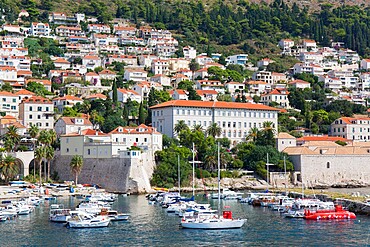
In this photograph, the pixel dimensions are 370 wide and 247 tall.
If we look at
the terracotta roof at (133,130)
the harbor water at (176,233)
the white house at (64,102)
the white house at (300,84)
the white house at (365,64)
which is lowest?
the harbor water at (176,233)

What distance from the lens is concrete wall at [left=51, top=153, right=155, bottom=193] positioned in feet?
219

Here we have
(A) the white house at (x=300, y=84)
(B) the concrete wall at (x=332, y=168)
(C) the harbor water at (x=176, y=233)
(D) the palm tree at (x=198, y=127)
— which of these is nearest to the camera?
(C) the harbor water at (x=176, y=233)

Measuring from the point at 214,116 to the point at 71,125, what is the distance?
18.1 m

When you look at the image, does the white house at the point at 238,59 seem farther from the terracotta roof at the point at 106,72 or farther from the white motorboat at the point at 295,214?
the white motorboat at the point at 295,214

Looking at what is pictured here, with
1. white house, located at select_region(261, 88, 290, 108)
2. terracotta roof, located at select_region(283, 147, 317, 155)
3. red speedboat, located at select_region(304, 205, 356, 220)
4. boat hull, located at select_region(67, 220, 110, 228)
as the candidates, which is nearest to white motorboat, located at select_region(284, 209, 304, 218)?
red speedboat, located at select_region(304, 205, 356, 220)

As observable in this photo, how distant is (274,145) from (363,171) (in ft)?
33.3

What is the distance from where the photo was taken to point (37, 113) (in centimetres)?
8631

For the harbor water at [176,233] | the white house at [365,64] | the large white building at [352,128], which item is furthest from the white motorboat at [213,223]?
the white house at [365,64]

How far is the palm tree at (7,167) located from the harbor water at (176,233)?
15787 mm

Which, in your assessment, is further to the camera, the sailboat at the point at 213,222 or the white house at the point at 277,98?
the white house at the point at 277,98

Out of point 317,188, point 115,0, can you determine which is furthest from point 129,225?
point 115,0

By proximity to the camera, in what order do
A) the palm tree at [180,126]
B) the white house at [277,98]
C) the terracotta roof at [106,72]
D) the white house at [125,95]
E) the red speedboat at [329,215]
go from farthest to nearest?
the terracotta roof at [106,72]
the white house at [277,98]
the white house at [125,95]
the palm tree at [180,126]
the red speedboat at [329,215]

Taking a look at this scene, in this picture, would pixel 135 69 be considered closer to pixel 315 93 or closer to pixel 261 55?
pixel 315 93

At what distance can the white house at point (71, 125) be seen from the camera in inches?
3150
